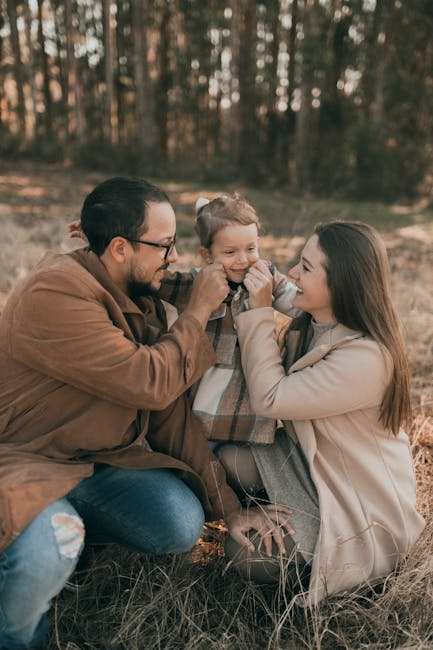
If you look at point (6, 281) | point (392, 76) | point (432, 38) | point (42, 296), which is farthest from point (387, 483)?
point (432, 38)

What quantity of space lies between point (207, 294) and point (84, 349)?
542 mm

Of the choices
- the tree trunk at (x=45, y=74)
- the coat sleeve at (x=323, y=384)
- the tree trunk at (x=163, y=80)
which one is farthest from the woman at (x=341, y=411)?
→ the tree trunk at (x=45, y=74)

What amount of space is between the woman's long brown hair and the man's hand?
412mm

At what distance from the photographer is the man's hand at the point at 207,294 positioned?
2459 mm

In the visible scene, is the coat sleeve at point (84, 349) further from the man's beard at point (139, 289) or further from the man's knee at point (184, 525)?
the man's knee at point (184, 525)

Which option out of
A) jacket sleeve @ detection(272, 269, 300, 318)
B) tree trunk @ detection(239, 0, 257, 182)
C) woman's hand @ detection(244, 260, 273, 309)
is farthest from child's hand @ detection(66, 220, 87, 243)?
tree trunk @ detection(239, 0, 257, 182)

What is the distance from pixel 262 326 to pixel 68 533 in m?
1.05

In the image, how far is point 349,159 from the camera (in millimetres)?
17328

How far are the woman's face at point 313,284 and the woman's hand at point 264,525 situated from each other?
776 millimetres

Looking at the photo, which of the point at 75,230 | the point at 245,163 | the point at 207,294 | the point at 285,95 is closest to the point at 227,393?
the point at 207,294

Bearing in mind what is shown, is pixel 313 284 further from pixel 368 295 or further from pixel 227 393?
pixel 227 393

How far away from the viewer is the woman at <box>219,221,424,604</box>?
236 cm

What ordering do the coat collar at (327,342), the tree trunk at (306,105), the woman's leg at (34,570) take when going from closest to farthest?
the woman's leg at (34,570)
the coat collar at (327,342)
the tree trunk at (306,105)

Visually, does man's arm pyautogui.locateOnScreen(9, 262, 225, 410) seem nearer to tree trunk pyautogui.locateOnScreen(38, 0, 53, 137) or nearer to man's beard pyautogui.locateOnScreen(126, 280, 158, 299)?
man's beard pyautogui.locateOnScreen(126, 280, 158, 299)
